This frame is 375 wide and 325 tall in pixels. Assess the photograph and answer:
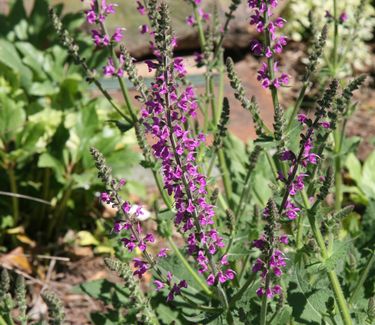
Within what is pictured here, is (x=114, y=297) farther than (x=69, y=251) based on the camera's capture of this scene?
No

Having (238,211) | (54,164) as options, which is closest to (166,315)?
(238,211)

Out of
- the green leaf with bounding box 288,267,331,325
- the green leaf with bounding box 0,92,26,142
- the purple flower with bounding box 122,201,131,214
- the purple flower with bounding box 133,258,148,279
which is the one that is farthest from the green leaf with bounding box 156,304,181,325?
the green leaf with bounding box 0,92,26,142

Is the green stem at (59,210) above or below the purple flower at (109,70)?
below

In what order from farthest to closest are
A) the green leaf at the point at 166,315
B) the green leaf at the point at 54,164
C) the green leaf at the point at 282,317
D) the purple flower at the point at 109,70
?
the green leaf at the point at 54,164
the green leaf at the point at 166,315
the purple flower at the point at 109,70
the green leaf at the point at 282,317

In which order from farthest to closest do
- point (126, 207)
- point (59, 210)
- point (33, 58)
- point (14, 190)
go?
1. point (33, 58)
2. point (59, 210)
3. point (14, 190)
4. point (126, 207)

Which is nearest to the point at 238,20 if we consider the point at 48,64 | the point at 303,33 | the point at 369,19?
the point at 303,33

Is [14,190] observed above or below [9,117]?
below

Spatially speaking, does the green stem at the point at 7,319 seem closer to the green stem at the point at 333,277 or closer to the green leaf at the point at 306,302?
the green leaf at the point at 306,302

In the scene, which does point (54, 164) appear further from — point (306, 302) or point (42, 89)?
point (306, 302)

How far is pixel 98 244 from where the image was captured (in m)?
4.58

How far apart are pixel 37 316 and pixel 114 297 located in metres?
0.92

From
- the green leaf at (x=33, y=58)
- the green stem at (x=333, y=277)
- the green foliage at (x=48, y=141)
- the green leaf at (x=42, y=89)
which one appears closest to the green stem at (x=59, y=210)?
the green foliage at (x=48, y=141)

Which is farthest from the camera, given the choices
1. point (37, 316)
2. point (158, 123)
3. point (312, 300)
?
point (37, 316)

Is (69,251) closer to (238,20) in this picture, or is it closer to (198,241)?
(198,241)
